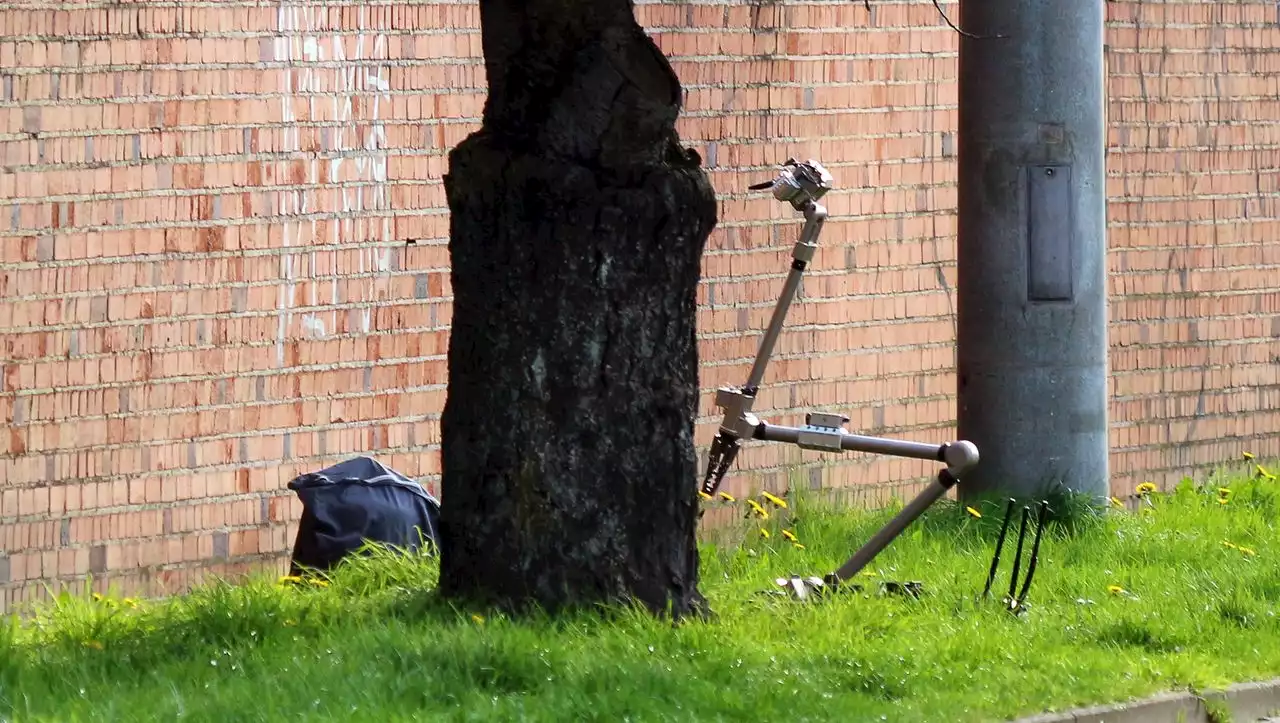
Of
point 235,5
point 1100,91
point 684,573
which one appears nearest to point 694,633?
point 684,573

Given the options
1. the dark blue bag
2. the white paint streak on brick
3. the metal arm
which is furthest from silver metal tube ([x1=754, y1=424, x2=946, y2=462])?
the white paint streak on brick

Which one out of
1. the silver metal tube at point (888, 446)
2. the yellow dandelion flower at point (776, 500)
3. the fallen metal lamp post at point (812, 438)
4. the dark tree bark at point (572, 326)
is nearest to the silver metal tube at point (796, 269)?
the fallen metal lamp post at point (812, 438)

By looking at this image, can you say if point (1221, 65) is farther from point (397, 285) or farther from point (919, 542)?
point (397, 285)

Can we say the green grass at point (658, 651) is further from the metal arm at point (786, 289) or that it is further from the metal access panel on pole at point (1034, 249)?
the metal access panel on pole at point (1034, 249)

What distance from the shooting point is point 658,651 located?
651 centimetres

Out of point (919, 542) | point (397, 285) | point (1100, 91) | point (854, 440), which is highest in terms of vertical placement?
point (1100, 91)

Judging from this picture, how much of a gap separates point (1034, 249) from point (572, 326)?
3187 millimetres

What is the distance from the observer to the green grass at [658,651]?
598 cm

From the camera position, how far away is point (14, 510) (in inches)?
304

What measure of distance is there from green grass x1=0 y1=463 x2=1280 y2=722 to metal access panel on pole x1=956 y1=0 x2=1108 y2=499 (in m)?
0.86

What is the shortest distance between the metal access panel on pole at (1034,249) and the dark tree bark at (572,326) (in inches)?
108

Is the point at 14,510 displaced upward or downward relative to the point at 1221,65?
downward

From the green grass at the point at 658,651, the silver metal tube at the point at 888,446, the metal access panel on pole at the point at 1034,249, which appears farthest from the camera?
the metal access panel on pole at the point at 1034,249

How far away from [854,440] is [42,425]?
2887mm
